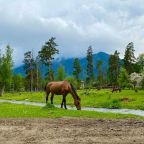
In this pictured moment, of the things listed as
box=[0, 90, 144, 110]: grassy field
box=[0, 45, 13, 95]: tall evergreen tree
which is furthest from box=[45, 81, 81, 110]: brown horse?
box=[0, 45, 13, 95]: tall evergreen tree

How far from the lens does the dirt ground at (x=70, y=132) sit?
1770cm

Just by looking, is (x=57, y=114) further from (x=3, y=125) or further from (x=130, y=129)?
(x=130, y=129)

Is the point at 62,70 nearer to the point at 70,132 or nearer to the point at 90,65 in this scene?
the point at 90,65

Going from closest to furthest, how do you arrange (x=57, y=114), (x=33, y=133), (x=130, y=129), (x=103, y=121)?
(x=33, y=133), (x=130, y=129), (x=103, y=121), (x=57, y=114)

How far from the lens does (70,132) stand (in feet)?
66.1

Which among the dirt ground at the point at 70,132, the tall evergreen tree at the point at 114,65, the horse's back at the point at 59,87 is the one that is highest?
the tall evergreen tree at the point at 114,65

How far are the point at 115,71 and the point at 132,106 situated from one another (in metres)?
104

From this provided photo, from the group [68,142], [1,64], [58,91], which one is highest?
[1,64]

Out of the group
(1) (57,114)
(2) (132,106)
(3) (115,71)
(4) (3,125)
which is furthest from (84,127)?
(3) (115,71)

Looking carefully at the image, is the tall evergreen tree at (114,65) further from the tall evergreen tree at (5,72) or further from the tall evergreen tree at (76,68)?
the tall evergreen tree at (5,72)

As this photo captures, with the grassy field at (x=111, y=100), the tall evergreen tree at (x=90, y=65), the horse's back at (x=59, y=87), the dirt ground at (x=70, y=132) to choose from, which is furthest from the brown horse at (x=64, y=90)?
the tall evergreen tree at (x=90, y=65)

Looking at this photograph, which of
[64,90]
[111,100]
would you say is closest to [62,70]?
[111,100]

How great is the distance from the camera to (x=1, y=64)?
4552 inches

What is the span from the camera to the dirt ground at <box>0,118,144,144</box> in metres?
17.7
